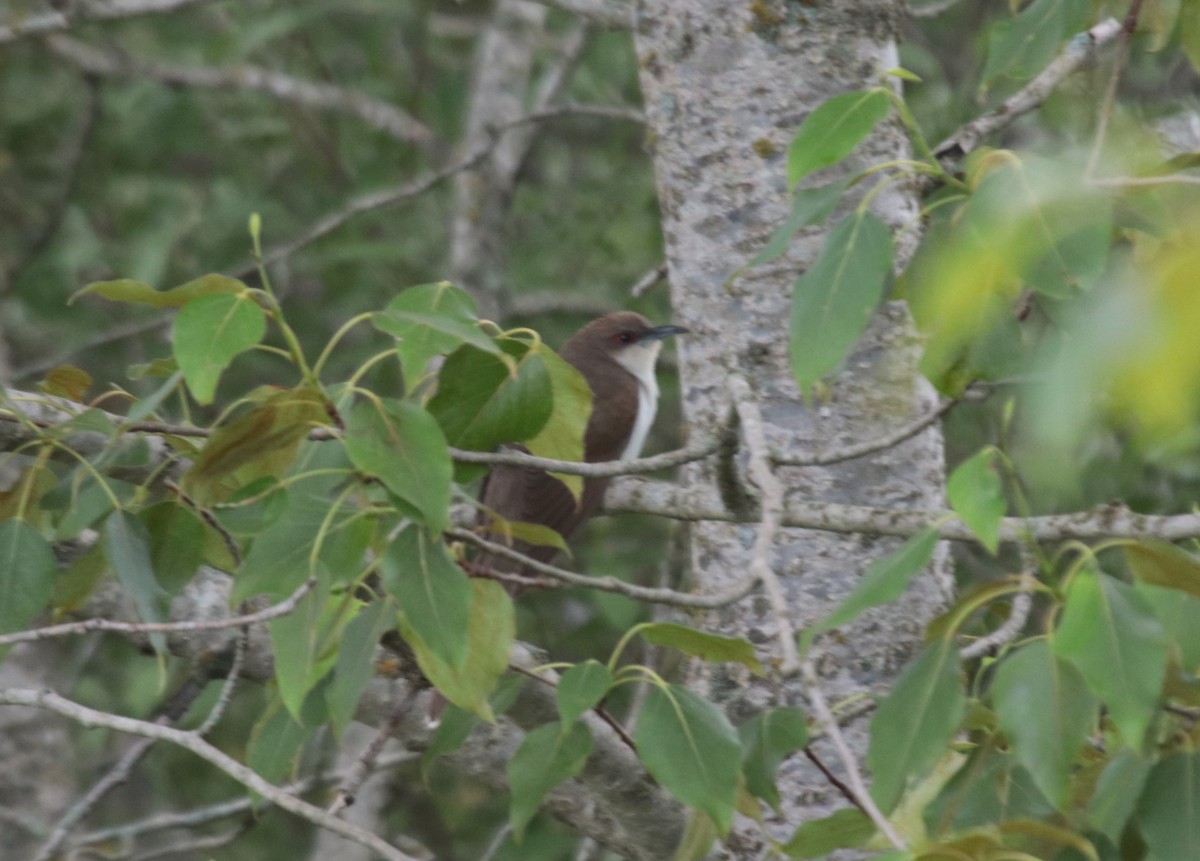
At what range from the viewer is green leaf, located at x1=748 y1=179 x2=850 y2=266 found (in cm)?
188

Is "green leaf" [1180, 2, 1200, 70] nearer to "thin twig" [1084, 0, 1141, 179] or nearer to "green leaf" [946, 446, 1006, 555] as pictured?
"thin twig" [1084, 0, 1141, 179]

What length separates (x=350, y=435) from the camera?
1.84 m

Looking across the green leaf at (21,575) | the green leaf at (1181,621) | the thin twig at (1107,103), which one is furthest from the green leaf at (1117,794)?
the green leaf at (21,575)

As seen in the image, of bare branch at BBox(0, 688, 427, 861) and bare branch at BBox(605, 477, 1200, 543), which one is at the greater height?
bare branch at BBox(605, 477, 1200, 543)

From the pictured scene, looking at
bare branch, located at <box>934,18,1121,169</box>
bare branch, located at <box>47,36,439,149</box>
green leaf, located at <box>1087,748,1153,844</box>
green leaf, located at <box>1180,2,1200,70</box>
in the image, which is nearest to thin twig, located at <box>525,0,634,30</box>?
bare branch, located at <box>934,18,1121,169</box>

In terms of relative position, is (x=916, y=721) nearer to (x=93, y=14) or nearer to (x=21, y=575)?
(x=21, y=575)

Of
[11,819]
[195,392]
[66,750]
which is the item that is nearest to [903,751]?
[195,392]

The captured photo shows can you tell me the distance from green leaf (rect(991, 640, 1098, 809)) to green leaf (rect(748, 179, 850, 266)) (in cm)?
59

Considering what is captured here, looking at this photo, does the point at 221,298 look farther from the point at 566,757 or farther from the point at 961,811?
the point at 961,811

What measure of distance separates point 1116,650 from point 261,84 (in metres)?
5.60

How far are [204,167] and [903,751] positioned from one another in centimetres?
704

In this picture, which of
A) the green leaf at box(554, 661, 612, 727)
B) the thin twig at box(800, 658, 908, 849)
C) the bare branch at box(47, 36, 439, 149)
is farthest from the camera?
the bare branch at box(47, 36, 439, 149)

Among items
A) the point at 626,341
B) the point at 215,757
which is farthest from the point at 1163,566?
the point at 626,341

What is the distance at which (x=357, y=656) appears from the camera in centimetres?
198
